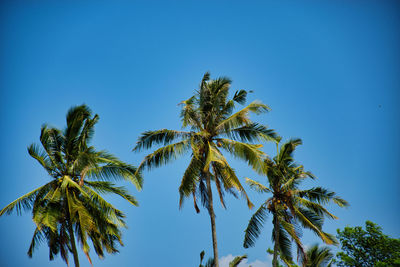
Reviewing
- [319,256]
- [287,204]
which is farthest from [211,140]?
[319,256]

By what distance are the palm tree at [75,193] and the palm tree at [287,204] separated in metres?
6.27

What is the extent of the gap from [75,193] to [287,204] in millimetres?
9738

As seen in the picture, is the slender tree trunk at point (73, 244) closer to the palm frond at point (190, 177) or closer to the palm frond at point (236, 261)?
the palm frond at point (190, 177)

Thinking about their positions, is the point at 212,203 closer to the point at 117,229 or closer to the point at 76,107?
the point at 117,229

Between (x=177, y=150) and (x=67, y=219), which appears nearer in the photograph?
(x=67, y=219)

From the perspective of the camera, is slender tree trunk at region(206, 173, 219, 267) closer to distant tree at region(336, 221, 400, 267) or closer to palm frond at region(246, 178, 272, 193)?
palm frond at region(246, 178, 272, 193)

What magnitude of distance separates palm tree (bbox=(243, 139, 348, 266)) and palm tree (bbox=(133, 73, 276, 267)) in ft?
6.86

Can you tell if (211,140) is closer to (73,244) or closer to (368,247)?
(73,244)

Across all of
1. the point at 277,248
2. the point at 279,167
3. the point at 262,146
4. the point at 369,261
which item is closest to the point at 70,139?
the point at 262,146

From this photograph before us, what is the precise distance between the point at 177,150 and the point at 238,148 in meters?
2.70

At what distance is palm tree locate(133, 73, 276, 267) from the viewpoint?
1505cm

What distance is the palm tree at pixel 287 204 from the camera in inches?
653

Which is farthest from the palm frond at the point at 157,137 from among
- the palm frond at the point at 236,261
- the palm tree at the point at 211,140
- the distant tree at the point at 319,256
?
the distant tree at the point at 319,256

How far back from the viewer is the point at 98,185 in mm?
15234
